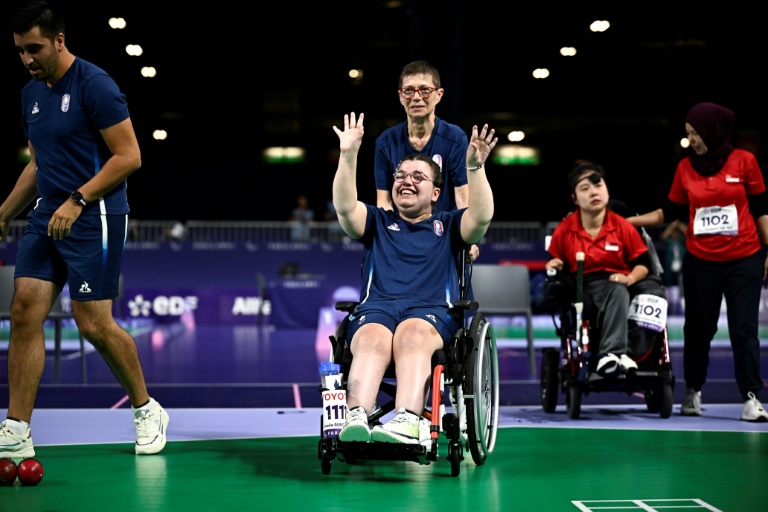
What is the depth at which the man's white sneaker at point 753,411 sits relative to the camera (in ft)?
17.6

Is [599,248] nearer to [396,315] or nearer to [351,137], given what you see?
[396,315]

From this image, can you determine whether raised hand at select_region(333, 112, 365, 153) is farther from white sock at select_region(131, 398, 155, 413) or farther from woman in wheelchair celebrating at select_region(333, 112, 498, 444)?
white sock at select_region(131, 398, 155, 413)

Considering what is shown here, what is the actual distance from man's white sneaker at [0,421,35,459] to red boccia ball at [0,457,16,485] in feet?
0.44

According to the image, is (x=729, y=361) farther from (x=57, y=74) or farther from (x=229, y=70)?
(x=229, y=70)

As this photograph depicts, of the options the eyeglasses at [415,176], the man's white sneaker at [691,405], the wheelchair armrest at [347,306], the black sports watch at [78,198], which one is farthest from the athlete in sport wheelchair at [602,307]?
the black sports watch at [78,198]

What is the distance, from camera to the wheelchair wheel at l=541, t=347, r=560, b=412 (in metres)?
5.62

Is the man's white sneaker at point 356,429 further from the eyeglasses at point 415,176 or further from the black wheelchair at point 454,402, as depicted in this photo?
the eyeglasses at point 415,176

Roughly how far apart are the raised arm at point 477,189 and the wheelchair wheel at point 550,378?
5.68 feet

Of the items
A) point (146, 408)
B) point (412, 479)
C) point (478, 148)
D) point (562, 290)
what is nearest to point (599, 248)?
point (562, 290)

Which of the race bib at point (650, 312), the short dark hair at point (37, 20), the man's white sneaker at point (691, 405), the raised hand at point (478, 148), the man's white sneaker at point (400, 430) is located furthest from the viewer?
the man's white sneaker at point (691, 405)

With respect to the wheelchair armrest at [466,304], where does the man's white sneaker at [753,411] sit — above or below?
below

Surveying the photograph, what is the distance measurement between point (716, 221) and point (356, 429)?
2.92 m

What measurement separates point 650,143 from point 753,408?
19369mm

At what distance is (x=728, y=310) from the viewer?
18.7 feet
